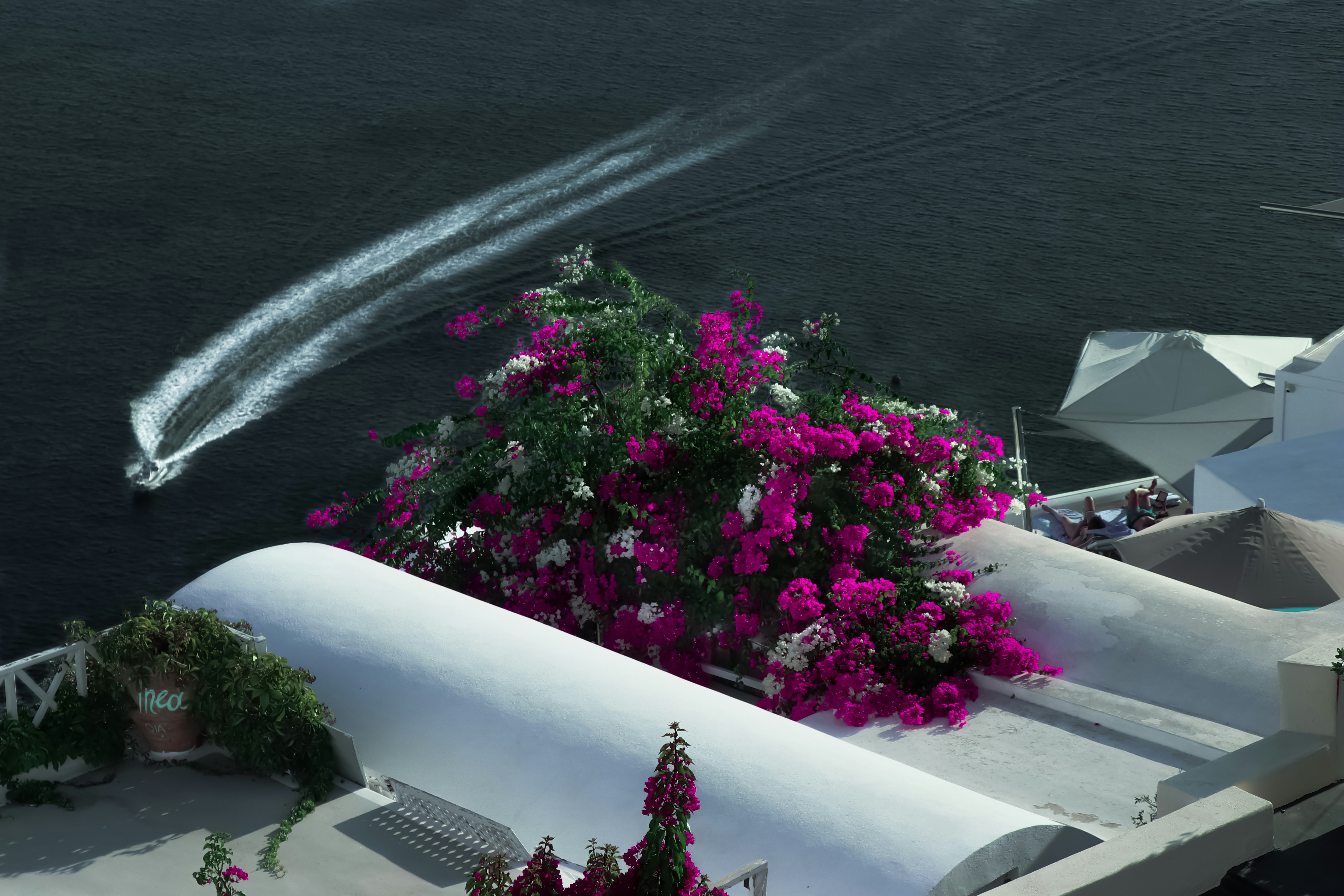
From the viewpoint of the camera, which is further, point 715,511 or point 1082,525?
point 1082,525

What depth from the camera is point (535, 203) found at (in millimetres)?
36031

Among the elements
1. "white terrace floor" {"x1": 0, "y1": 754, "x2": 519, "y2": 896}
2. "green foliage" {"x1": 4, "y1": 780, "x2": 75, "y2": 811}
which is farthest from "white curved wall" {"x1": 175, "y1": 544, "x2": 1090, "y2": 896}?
"green foliage" {"x1": 4, "y1": 780, "x2": 75, "y2": 811}

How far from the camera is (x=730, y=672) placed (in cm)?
1070

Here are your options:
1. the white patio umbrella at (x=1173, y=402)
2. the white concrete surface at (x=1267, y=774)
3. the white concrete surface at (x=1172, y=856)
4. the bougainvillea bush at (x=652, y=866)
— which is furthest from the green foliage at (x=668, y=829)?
the white patio umbrella at (x=1173, y=402)

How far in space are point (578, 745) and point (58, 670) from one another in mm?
3084

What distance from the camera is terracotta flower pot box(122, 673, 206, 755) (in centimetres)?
796

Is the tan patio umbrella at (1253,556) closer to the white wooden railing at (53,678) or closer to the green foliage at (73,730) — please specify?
the green foliage at (73,730)

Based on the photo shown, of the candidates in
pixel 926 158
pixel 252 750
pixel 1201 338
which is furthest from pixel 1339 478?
pixel 926 158

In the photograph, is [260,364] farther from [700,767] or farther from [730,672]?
[700,767]

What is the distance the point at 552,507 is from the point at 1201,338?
15.2 metres

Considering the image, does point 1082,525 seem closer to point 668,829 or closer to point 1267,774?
point 1267,774

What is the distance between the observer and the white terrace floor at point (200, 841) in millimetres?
7113

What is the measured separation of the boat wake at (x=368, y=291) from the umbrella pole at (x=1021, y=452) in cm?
1301

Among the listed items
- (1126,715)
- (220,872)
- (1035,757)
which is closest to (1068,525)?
(1126,715)
